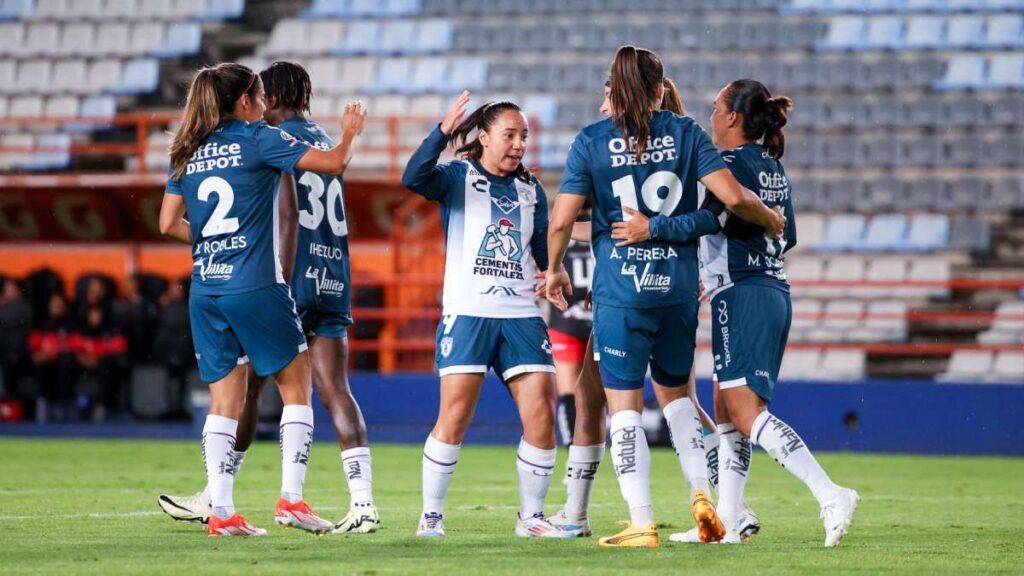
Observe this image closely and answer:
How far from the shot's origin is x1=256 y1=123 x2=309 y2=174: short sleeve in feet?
21.8

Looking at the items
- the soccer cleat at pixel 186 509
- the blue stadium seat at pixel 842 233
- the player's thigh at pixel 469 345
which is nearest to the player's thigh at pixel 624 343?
the player's thigh at pixel 469 345

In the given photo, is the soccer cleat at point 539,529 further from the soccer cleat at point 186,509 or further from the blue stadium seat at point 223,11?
the blue stadium seat at point 223,11

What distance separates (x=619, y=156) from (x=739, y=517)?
173cm

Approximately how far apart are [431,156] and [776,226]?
4.85 feet

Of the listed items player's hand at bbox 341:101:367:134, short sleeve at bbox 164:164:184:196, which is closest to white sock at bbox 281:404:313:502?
short sleeve at bbox 164:164:184:196

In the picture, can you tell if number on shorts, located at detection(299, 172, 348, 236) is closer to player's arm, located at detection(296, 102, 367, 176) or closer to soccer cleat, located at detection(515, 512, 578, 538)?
player's arm, located at detection(296, 102, 367, 176)

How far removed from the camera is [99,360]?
715 inches

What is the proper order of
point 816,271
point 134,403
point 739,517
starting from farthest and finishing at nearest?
point 816,271 < point 134,403 < point 739,517

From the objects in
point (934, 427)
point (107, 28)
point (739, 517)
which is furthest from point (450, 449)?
point (107, 28)

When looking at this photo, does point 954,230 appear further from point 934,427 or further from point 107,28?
point 107,28

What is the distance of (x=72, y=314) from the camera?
747 inches

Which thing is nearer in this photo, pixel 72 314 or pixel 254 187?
pixel 254 187

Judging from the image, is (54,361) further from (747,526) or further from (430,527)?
(747,526)

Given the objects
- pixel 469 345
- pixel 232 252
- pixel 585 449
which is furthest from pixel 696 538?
pixel 232 252
